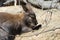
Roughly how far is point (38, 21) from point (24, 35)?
707mm

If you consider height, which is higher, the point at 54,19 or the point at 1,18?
the point at 1,18

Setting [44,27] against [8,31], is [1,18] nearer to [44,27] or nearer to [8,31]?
[8,31]

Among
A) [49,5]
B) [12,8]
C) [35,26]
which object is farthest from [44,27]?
[49,5]

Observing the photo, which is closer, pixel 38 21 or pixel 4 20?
pixel 4 20

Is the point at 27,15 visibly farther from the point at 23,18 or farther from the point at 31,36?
the point at 31,36

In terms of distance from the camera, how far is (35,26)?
3465 millimetres

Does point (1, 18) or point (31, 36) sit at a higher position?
point (1, 18)

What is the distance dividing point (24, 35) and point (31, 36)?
0.12 metres

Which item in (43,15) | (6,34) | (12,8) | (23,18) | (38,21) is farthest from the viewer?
(12,8)

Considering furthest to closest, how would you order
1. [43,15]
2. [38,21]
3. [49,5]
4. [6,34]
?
1. [49,5]
2. [43,15]
3. [38,21]
4. [6,34]

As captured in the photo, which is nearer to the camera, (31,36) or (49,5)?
(31,36)

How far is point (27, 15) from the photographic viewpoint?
3.46 meters

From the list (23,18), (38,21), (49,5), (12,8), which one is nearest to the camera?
(23,18)

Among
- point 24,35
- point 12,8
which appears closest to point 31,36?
point 24,35
